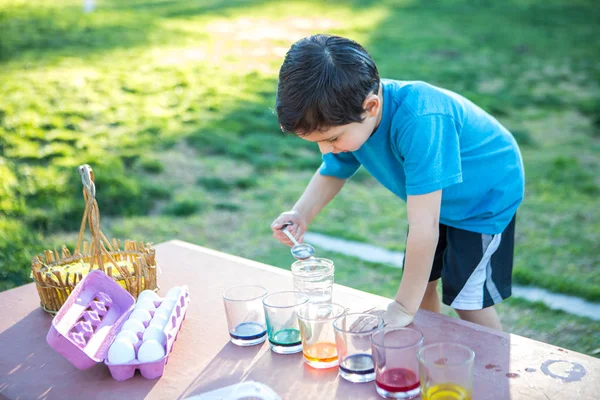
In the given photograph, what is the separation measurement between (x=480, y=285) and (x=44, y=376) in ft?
3.71

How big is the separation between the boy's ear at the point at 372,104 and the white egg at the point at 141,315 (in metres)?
0.67

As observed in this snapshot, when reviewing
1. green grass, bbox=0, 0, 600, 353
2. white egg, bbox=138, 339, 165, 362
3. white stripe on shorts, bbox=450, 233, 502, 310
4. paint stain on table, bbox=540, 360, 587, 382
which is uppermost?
white egg, bbox=138, 339, 165, 362

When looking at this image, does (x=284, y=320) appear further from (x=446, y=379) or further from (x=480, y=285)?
Answer: (x=480, y=285)

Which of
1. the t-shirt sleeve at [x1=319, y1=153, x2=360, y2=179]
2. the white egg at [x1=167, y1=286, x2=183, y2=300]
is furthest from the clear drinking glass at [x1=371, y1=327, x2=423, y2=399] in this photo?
the t-shirt sleeve at [x1=319, y1=153, x2=360, y2=179]

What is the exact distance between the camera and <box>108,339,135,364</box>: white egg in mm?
1302

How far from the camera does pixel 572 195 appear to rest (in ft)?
14.1

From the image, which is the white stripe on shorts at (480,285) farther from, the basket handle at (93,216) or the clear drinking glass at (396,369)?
the basket handle at (93,216)

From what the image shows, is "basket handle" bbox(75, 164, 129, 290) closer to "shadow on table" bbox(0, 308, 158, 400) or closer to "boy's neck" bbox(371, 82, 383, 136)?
"shadow on table" bbox(0, 308, 158, 400)

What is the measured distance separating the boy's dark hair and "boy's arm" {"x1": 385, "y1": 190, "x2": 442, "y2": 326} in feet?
0.82

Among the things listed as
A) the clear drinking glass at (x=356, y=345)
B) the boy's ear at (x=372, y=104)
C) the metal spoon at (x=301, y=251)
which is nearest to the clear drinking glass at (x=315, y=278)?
the metal spoon at (x=301, y=251)

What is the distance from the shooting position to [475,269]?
1.83 meters

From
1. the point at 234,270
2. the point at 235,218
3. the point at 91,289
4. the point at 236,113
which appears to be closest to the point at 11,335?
the point at 91,289

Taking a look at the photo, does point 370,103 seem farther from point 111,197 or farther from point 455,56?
point 455,56

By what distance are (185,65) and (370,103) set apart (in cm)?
603
